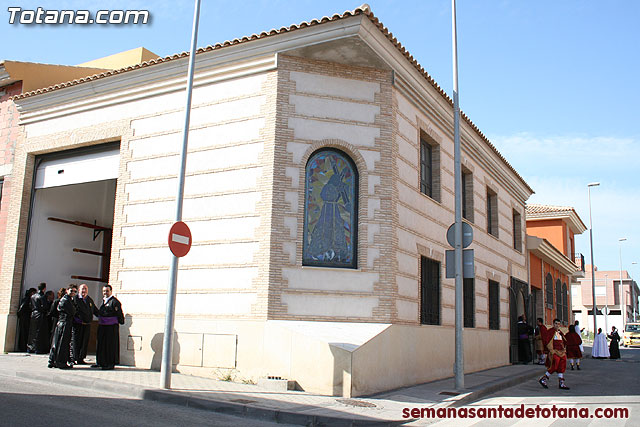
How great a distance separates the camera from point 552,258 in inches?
1070

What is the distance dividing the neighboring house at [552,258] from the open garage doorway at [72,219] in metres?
16.3

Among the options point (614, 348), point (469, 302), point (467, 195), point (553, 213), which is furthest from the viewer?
point (553, 213)

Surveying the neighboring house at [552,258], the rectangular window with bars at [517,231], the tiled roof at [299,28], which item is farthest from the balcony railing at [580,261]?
the tiled roof at [299,28]

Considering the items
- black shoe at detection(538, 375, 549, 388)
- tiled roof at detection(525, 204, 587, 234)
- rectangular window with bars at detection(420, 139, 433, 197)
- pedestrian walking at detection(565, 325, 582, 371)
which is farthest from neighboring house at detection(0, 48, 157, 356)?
tiled roof at detection(525, 204, 587, 234)

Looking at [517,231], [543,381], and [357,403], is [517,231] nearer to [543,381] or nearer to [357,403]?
[543,381]

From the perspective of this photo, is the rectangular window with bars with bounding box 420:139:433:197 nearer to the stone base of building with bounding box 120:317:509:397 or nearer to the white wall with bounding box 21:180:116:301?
the stone base of building with bounding box 120:317:509:397

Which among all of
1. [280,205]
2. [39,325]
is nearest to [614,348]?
[280,205]

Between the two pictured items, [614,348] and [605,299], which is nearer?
[614,348]

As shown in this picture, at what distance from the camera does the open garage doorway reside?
584 inches

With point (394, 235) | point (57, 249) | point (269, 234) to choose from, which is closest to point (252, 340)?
point (269, 234)

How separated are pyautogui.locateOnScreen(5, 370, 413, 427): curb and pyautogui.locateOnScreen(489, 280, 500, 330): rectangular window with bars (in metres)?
11.7

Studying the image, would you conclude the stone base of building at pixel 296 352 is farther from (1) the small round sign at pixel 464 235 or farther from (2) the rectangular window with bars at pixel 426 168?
(2) the rectangular window with bars at pixel 426 168

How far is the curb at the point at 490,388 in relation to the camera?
10.7 metres

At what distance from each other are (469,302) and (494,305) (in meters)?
2.82
